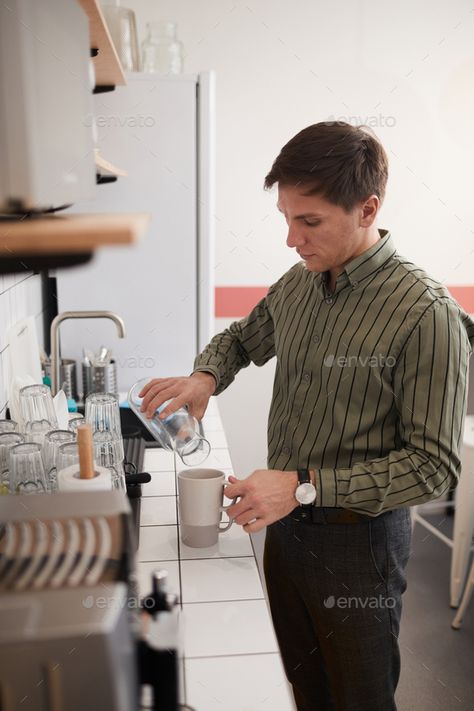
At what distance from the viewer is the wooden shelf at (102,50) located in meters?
1.44

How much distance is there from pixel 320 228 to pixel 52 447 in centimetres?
68

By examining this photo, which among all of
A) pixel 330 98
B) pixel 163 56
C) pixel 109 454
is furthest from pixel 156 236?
pixel 109 454

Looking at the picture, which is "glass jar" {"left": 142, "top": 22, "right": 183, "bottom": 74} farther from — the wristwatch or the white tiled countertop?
the wristwatch

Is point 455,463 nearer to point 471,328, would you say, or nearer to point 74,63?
point 471,328

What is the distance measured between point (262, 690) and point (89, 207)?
6.57 feet

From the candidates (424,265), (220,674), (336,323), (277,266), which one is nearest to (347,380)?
(336,323)

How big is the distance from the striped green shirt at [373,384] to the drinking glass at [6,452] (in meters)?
0.52

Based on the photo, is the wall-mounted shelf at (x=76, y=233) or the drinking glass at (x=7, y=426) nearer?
the wall-mounted shelf at (x=76, y=233)

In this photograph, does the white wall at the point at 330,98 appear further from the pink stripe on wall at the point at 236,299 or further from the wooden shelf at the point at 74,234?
the wooden shelf at the point at 74,234

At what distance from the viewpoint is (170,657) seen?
2.01 ft

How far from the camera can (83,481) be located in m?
0.93

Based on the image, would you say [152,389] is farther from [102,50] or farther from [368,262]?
[102,50]

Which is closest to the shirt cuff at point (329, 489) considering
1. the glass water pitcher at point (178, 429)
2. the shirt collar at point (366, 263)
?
the glass water pitcher at point (178, 429)

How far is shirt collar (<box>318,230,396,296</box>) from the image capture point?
1.35m
